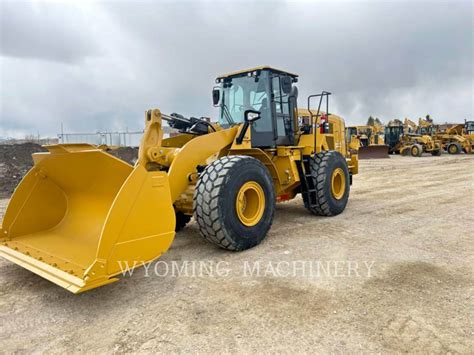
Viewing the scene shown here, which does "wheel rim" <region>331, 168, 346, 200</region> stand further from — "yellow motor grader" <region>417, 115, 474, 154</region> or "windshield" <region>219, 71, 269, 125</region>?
"yellow motor grader" <region>417, 115, 474, 154</region>

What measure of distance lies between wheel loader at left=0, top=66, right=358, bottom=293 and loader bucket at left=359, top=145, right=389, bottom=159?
2036cm

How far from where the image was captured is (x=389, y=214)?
6840mm

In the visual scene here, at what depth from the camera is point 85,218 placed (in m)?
4.52

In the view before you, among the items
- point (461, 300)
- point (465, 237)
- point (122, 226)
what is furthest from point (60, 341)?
point (465, 237)

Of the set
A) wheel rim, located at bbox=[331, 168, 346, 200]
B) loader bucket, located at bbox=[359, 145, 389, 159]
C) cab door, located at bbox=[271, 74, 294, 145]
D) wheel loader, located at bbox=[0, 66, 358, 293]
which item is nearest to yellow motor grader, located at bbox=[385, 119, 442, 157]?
Answer: loader bucket, located at bbox=[359, 145, 389, 159]

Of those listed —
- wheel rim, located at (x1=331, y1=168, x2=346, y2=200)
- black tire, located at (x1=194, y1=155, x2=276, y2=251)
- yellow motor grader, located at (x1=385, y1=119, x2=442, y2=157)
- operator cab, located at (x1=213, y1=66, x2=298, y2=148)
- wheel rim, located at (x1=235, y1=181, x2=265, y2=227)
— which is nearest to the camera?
black tire, located at (x1=194, y1=155, x2=276, y2=251)

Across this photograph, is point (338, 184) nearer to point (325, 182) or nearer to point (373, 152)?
point (325, 182)

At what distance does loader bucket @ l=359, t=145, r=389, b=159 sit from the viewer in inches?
1001

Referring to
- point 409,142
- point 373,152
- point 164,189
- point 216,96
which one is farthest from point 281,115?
point 409,142

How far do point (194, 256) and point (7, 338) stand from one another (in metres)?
2.15

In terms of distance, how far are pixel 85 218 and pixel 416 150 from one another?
88.7ft

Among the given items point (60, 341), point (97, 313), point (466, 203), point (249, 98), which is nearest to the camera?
point (60, 341)

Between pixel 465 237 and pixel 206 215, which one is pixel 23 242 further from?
pixel 465 237

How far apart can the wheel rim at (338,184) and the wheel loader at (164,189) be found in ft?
1.28
